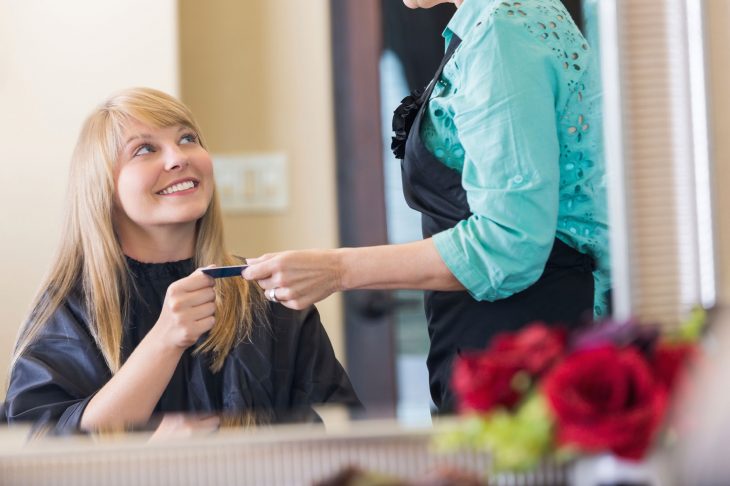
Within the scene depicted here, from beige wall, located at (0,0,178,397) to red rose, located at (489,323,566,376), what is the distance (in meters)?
0.52

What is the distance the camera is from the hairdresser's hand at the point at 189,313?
1029mm

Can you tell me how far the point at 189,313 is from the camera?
3.39 feet

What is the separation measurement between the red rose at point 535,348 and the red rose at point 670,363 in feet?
0.26

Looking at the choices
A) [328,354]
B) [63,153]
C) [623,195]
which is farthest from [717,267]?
[63,153]

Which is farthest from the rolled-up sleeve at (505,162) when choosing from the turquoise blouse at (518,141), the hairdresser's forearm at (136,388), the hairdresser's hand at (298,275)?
the hairdresser's forearm at (136,388)

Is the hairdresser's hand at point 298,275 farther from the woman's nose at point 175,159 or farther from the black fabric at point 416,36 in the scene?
the black fabric at point 416,36

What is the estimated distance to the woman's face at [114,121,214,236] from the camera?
1035mm

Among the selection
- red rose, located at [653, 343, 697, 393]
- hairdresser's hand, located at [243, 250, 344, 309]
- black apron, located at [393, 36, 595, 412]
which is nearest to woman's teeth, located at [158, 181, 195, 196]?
hairdresser's hand, located at [243, 250, 344, 309]

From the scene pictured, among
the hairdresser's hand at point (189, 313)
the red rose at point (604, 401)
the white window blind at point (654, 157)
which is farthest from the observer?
the hairdresser's hand at point (189, 313)

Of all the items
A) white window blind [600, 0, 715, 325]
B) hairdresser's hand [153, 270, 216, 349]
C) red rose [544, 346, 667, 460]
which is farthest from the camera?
hairdresser's hand [153, 270, 216, 349]

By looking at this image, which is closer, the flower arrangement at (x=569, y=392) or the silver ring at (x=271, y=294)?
the flower arrangement at (x=569, y=392)

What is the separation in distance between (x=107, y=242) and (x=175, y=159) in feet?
0.41

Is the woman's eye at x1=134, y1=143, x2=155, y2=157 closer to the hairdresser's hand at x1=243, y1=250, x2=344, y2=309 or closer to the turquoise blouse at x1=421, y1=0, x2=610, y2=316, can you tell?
the hairdresser's hand at x1=243, y1=250, x2=344, y2=309

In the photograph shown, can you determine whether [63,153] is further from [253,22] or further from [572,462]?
[572,462]
